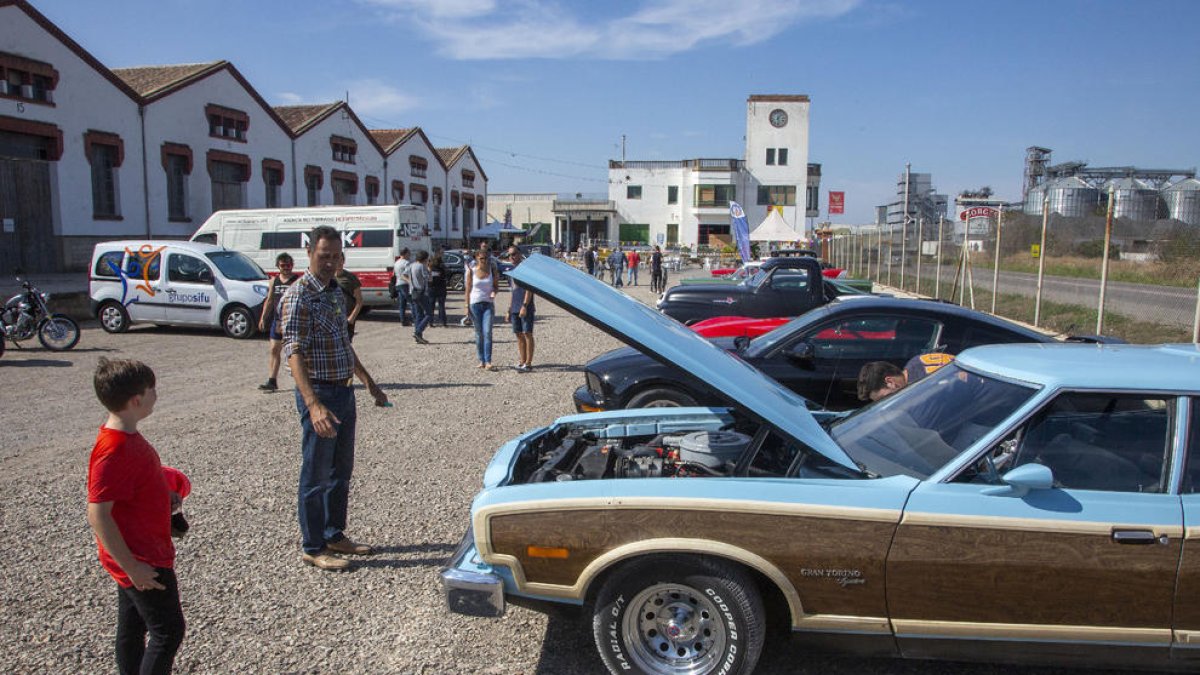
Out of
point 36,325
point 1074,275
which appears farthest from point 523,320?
point 1074,275

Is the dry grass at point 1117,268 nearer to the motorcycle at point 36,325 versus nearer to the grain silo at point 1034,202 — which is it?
the grain silo at point 1034,202

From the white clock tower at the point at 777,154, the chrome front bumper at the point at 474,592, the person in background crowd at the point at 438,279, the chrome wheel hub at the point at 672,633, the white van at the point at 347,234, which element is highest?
the white clock tower at the point at 777,154

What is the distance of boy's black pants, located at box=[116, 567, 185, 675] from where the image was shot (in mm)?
2668

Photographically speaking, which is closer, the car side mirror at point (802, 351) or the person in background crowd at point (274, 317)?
the car side mirror at point (802, 351)

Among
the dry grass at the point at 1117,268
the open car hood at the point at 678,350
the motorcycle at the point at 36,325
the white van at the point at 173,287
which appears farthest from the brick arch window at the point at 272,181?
the open car hood at the point at 678,350

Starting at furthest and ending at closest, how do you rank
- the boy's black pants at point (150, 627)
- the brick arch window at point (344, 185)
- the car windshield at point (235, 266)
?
the brick arch window at point (344, 185) < the car windshield at point (235, 266) < the boy's black pants at point (150, 627)

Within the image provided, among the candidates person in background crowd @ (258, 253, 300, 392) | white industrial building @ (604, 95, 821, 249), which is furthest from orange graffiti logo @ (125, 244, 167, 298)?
white industrial building @ (604, 95, 821, 249)

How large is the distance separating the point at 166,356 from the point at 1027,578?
497 inches

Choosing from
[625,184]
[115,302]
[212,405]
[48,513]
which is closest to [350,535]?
[48,513]

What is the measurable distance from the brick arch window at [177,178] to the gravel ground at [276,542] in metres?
18.6

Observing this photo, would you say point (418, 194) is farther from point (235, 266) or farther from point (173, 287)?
point (173, 287)

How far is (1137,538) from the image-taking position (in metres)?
2.74

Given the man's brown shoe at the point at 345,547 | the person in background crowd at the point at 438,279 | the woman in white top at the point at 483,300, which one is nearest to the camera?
the man's brown shoe at the point at 345,547

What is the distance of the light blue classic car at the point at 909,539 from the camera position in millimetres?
2775
